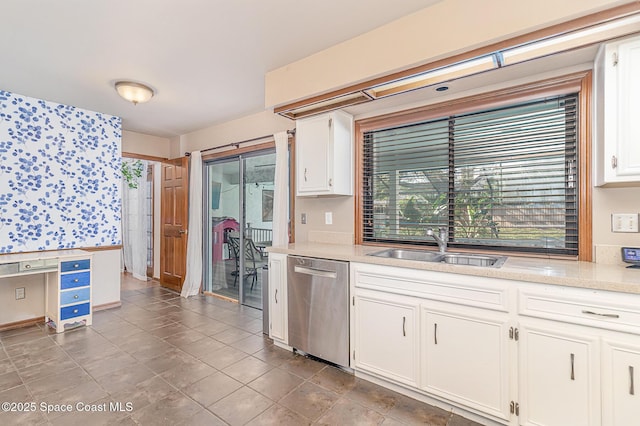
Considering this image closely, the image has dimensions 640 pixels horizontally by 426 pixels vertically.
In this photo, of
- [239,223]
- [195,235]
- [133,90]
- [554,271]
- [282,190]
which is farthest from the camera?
[195,235]

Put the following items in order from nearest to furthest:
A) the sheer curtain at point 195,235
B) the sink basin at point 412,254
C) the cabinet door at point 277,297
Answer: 1. the sink basin at point 412,254
2. the cabinet door at point 277,297
3. the sheer curtain at point 195,235

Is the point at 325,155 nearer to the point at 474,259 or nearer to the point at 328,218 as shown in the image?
the point at 328,218

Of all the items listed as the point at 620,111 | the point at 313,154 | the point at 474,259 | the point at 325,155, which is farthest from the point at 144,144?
the point at 620,111

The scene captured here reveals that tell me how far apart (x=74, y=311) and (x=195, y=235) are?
5.73ft

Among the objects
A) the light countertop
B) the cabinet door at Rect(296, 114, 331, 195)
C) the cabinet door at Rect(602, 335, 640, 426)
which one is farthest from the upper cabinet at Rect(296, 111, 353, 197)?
the cabinet door at Rect(602, 335, 640, 426)

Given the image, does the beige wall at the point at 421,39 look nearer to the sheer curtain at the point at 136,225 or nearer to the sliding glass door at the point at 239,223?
the sliding glass door at the point at 239,223

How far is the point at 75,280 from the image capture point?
3.47 metres

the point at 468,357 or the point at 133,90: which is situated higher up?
the point at 133,90

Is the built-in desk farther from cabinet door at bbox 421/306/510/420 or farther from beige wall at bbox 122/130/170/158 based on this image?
cabinet door at bbox 421/306/510/420

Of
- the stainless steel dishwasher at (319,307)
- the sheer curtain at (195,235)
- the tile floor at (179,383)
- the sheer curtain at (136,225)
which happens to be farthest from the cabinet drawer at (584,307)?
the sheer curtain at (136,225)

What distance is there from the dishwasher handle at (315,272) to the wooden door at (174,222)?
296 centimetres

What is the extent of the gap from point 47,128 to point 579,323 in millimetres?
5306

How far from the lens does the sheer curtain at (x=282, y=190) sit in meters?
3.72

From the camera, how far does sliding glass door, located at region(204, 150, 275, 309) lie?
4.31m
